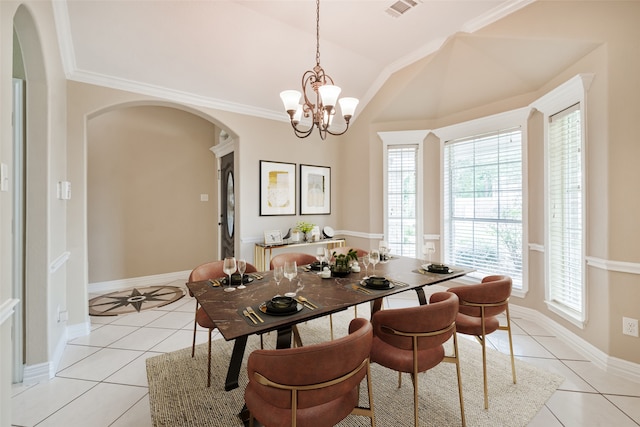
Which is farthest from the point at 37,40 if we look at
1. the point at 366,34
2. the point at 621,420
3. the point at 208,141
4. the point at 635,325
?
the point at 635,325

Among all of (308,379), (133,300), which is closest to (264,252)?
(133,300)

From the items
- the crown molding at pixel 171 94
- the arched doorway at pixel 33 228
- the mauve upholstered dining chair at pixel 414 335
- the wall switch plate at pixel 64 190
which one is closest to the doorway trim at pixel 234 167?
the crown molding at pixel 171 94

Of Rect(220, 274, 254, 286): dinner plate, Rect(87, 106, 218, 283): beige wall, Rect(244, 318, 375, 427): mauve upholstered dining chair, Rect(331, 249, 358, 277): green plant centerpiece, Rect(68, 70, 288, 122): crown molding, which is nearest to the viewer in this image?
Rect(244, 318, 375, 427): mauve upholstered dining chair

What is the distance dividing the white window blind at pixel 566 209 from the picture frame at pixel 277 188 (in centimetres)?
325

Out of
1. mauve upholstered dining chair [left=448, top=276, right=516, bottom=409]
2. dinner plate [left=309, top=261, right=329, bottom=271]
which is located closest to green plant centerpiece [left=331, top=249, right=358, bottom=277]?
dinner plate [left=309, top=261, right=329, bottom=271]

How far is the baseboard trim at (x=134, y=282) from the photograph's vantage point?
A: 4430mm

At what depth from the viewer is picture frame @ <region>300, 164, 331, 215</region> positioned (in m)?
4.57

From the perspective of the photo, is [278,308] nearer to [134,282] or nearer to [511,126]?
[511,126]

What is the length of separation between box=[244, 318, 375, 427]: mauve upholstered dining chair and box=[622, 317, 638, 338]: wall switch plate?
95.9 inches

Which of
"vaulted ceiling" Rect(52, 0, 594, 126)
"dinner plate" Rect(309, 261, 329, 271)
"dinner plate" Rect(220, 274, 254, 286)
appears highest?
"vaulted ceiling" Rect(52, 0, 594, 126)

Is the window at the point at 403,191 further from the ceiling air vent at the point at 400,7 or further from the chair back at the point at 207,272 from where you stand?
the chair back at the point at 207,272

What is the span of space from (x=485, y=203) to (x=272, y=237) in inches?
118

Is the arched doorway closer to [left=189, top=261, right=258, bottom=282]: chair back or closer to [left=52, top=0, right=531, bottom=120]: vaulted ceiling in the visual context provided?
[left=52, top=0, right=531, bottom=120]: vaulted ceiling

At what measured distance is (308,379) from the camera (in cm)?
109
